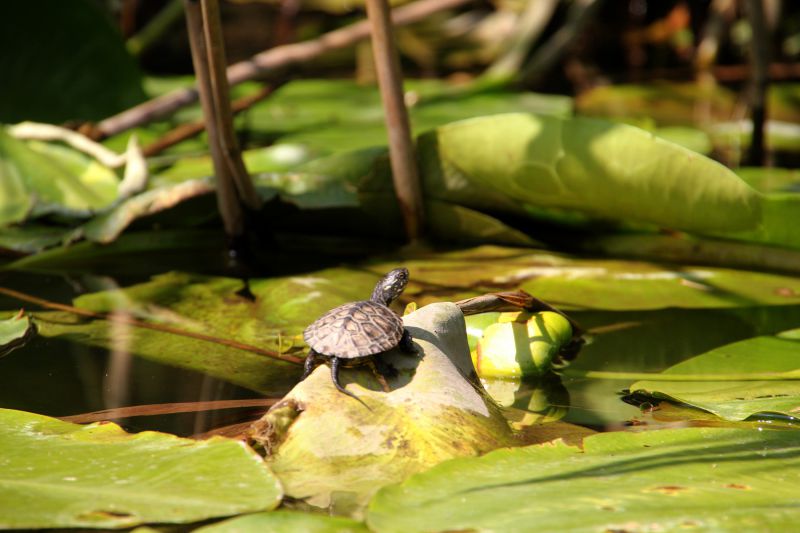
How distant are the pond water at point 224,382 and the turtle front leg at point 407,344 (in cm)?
24

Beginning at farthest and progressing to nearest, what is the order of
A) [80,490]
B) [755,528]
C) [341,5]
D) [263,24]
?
[263,24], [341,5], [80,490], [755,528]

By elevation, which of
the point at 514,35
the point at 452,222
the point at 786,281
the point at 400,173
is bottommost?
the point at 786,281

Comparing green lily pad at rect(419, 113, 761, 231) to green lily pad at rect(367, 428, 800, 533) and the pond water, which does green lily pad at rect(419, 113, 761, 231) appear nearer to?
the pond water

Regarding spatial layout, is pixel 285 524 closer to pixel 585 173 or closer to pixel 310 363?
pixel 310 363

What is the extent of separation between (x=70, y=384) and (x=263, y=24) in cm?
501

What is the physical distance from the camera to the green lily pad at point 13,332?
1.55 metres

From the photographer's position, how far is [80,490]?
95 cm

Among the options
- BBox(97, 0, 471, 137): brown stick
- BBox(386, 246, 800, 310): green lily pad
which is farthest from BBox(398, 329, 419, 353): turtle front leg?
BBox(97, 0, 471, 137): brown stick

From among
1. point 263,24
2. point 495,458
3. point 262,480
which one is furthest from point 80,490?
point 263,24

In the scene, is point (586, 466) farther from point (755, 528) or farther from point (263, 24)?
point (263, 24)

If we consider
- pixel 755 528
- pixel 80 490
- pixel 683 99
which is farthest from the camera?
pixel 683 99

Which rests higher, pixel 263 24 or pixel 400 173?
pixel 263 24

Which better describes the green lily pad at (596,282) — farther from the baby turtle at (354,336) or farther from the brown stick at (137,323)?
the baby turtle at (354,336)

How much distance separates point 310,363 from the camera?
1.29 meters
